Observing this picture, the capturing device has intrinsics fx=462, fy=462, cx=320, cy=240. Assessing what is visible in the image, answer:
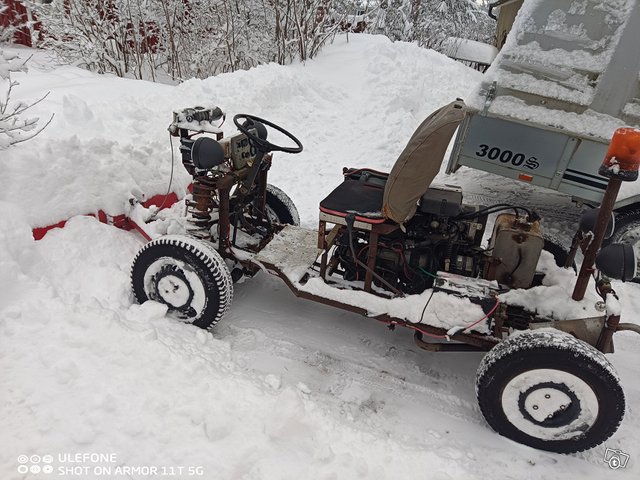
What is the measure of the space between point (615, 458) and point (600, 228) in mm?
1352

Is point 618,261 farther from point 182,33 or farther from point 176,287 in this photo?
point 182,33

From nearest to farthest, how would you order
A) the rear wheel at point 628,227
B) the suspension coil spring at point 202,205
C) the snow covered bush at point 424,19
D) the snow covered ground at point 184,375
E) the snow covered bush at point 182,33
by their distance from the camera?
the snow covered ground at point 184,375 < the suspension coil spring at point 202,205 < the rear wheel at point 628,227 < the snow covered bush at point 182,33 < the snow covered bush at point 424,19

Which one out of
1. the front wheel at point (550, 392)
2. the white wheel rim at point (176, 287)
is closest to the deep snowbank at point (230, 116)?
the white wheel rim at point (176, 287)

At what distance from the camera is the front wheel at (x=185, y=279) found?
3209 mm

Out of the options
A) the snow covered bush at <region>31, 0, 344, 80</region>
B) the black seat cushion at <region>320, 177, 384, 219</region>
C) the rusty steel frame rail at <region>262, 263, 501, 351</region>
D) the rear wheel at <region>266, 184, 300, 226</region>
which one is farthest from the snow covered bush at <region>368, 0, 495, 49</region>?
the rusty steel frame rail at <region>262, 263, 501, 351</region>

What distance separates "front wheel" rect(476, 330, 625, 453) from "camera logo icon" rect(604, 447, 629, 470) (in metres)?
0.19

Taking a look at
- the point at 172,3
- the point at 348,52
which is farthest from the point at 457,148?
the point at 172,3

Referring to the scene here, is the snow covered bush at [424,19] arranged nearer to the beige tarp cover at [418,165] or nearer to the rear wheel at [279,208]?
the rear wheel at [279,208]

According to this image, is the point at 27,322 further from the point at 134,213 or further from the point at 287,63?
the point at 287,63

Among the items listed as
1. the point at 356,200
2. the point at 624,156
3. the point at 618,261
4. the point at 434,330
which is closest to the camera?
the point at 624,156

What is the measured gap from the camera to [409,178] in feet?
9.33

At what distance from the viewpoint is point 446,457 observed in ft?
8.39

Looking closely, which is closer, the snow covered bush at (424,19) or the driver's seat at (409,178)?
the driver's seat at (409,178)

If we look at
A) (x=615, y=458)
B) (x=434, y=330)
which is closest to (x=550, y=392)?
(x=615, y=458)
